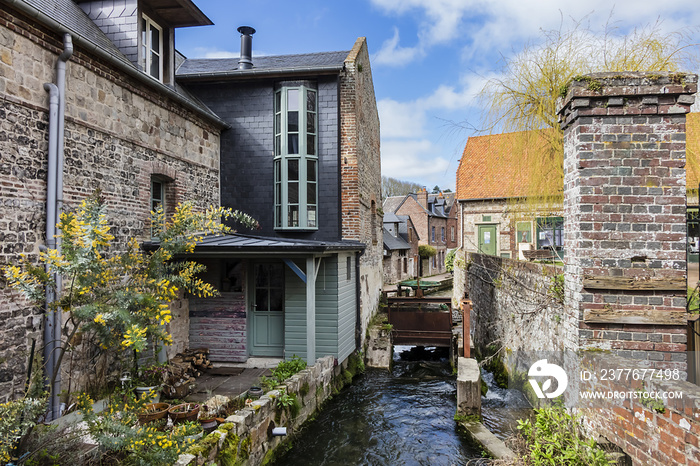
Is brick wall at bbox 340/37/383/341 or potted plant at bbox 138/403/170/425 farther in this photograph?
brick wall at bbox 340/37/383/341

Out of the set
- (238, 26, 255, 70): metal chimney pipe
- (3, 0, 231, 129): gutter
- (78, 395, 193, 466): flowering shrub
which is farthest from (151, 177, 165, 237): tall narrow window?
(78, 395, 193, 466): flowering shrub

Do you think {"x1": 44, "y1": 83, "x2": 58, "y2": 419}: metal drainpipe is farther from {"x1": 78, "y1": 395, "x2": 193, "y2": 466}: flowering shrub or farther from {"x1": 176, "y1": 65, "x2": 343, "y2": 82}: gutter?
{"x1": 176, "y1": 65, "x2": 343, "y2": 82}: gutter

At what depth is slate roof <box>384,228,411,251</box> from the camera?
28425 mm

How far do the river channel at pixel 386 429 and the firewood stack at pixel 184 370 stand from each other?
84.4 inches

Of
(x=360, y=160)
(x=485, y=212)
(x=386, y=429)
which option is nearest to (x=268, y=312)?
(x=386, y=429)

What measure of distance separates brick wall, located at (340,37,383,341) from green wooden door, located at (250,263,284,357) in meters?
2.29

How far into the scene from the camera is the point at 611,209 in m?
4.36

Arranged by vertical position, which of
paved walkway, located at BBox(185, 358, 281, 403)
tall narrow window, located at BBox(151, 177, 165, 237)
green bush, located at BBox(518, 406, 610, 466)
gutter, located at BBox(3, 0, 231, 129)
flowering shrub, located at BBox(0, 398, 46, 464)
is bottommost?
paved walkway, located at BBox(185, 358, 281, 403)

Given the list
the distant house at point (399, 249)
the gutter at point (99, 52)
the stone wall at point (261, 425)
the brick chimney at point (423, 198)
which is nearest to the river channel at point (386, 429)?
the stone wall at point (261, 425)

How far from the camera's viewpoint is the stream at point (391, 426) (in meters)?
6.83

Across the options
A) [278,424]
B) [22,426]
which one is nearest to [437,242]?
[278,424]

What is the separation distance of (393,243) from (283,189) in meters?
19.3

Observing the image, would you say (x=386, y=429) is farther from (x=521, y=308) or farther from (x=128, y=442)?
(x=128, y=442)

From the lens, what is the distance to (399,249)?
30.4 metres
